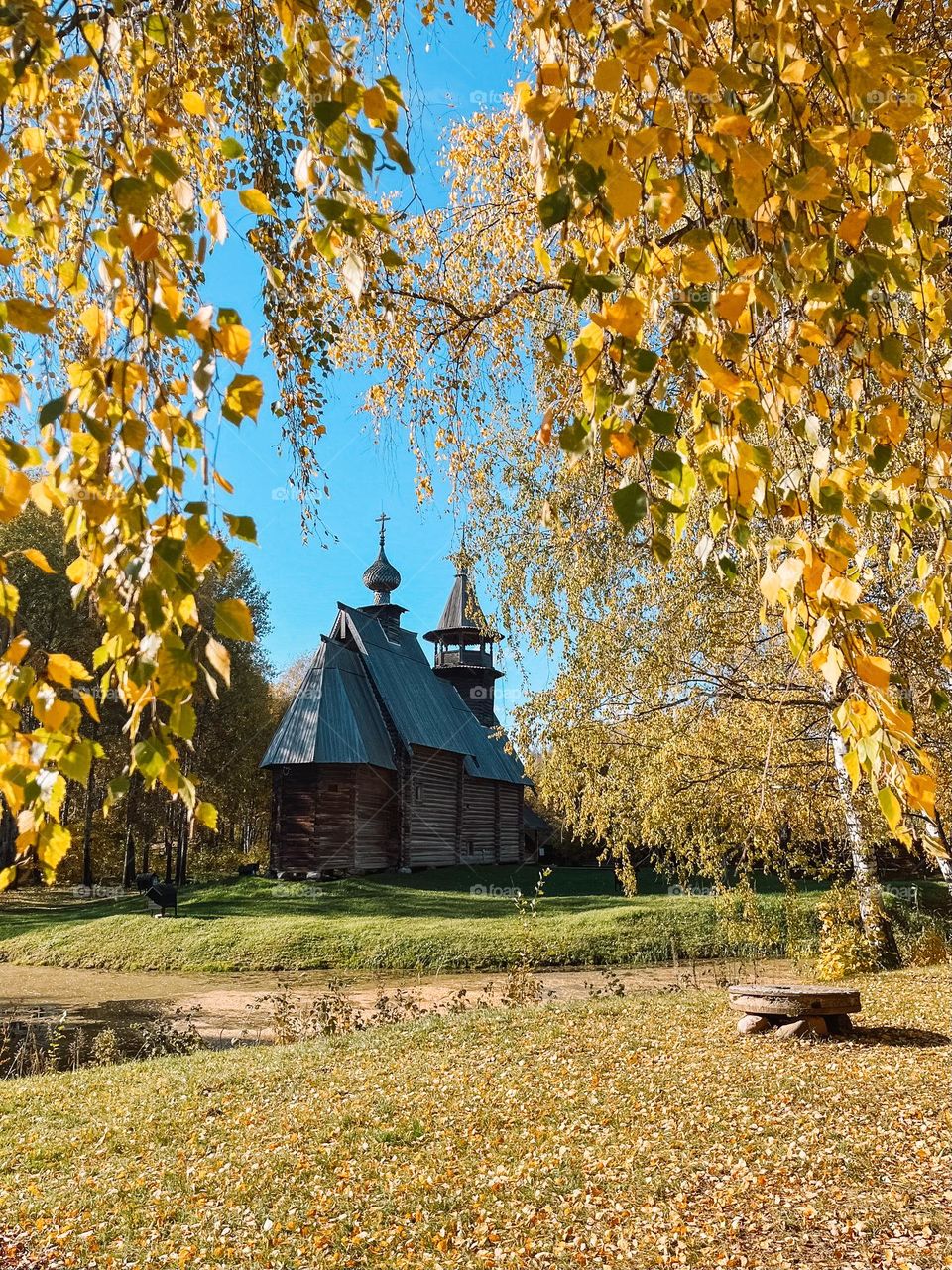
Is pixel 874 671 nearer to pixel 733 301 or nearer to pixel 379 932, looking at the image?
pixel 733 301

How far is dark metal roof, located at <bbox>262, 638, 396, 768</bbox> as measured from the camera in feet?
70.4

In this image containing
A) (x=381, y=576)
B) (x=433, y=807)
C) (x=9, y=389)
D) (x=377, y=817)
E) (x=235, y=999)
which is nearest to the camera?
(x=9, y=389)

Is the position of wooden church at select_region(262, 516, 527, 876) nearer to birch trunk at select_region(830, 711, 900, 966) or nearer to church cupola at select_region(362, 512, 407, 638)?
church cupola at select_region(362, 512, 407, 638)

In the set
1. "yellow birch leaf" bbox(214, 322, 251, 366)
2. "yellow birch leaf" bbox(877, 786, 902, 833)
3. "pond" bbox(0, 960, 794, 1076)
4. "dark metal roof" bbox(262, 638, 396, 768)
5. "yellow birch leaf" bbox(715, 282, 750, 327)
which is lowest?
"pond" bbox(0, 960, 794, 1076)

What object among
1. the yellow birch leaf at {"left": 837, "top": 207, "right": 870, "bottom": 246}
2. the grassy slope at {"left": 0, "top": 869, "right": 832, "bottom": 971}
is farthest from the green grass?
the yellow birch leaf at {"left": 837, "top": 207, "right": 870, "bottom": 246}

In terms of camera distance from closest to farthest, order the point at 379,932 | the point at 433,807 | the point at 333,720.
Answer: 1. the point at 379,932
2. the point at 333,720
3. the point at 433,807

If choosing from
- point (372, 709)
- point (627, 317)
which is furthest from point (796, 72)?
point (372, 709)

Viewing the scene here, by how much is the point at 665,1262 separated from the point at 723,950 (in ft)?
37.9

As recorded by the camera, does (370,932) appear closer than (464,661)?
Yes

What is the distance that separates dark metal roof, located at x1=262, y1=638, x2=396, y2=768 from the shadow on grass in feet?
49.0

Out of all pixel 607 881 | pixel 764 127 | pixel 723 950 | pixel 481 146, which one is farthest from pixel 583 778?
pixel 607 881

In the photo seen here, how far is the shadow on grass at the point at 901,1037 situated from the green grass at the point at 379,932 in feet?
10.5

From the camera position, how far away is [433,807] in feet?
81.5

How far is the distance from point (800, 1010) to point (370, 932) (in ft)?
29.7
